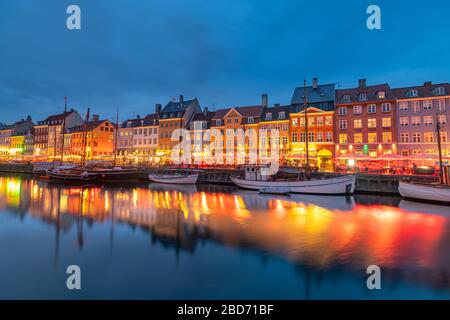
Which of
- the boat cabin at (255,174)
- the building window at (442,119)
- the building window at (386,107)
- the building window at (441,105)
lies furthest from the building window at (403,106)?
the boat cabin at (255,174)

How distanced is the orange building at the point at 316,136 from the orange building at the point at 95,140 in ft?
172

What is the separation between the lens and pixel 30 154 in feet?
309

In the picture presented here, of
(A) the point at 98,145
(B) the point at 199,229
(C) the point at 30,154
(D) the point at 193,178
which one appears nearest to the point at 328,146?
(D) the point at 193,178

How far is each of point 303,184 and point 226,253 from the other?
66.9ft

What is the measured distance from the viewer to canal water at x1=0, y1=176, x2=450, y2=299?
25.7 feet

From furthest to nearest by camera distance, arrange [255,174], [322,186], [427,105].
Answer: [427,105]
[255,174]
[322,186]

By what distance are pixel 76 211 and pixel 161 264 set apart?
538 inches

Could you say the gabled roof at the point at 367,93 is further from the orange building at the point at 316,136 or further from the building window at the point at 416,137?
the building window at the point at 416,137

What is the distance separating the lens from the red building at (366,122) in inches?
1678

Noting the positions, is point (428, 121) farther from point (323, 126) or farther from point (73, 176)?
point (73, 176)

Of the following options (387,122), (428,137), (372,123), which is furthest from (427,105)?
(372,123)

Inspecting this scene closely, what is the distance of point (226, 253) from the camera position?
35.6 ft

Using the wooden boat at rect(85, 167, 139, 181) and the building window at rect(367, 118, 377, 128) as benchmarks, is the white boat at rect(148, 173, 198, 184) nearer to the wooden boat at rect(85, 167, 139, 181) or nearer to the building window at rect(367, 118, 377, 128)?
the wooden boat at rect(85, 167, 139, 181)
